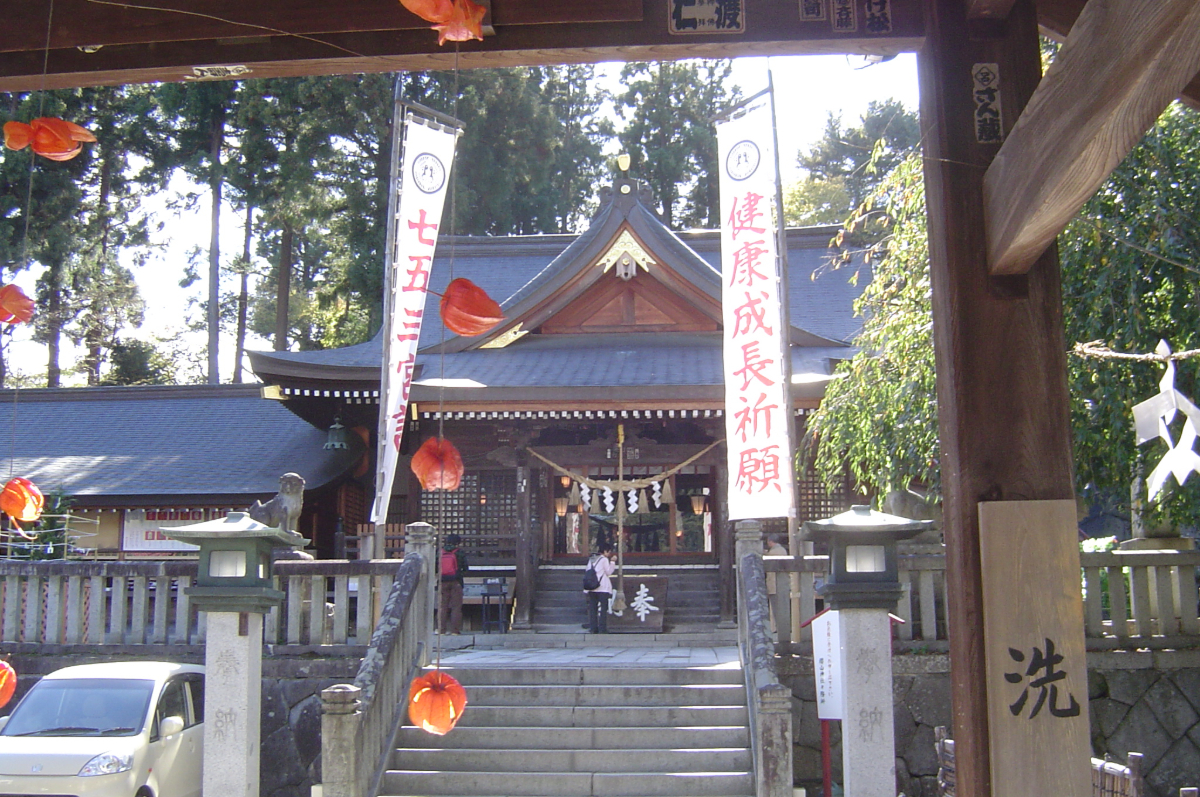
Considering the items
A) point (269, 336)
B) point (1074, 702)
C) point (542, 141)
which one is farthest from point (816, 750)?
point (269, 336)

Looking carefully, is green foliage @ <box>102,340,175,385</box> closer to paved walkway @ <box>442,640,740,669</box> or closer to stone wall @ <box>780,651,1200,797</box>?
paved walkway @ <box>442,640,740,669</box>

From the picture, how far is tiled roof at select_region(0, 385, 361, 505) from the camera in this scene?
55.4ft

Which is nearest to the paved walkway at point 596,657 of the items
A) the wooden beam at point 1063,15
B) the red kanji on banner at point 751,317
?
the red kanji on banner at point 751,317

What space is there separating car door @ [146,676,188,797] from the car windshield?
6.4 inches

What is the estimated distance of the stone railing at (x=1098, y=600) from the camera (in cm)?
973

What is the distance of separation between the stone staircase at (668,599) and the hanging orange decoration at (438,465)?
9.00m

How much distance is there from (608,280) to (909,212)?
Result: 7.88 metres

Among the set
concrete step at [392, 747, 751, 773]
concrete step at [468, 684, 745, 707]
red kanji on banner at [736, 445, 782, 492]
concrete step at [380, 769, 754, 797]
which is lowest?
concrete step at [380, 769, 754, 797]

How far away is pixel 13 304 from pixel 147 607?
21.7 ft

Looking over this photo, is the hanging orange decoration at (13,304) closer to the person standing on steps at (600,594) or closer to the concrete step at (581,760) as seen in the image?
the concrete step at (581,760)

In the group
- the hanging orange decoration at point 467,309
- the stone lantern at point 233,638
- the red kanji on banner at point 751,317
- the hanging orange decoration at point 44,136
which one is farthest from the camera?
the red kanji on banner at point 751,317

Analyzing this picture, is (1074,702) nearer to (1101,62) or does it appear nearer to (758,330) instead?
(1101,62)

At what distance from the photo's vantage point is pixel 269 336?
35.3 meters

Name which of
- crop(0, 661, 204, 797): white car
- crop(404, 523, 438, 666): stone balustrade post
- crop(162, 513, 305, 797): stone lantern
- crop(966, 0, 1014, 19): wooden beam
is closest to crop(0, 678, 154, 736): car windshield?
crop(0, 661, 204, 797): white car
